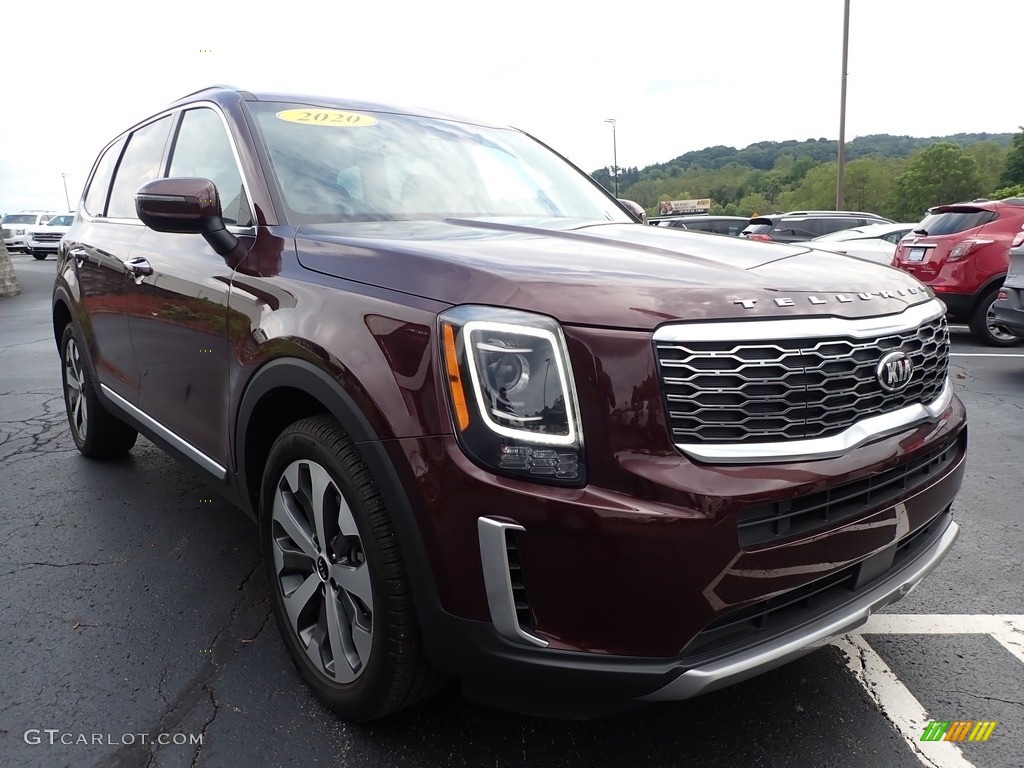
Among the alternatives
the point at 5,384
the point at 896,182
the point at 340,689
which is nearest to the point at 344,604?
the point at 340,689

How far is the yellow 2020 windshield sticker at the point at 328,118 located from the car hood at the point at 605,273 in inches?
24.2

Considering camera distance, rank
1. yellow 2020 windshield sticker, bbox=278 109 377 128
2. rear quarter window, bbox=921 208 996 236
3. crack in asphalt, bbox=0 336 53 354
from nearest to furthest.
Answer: yellow 2020 windshield sticker, bbox=278 109 377 128, rear quarter window, bbox=921 208 996 236, crack in asphalt, bbox=0 336 53 354

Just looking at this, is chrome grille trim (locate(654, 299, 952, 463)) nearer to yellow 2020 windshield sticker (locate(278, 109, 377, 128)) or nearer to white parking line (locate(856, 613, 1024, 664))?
white parking line (locate(856, 613, 1024, 664))

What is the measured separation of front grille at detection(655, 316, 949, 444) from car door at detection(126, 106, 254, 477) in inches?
59.5

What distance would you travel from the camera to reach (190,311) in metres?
2.73

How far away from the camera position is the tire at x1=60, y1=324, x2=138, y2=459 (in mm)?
4301

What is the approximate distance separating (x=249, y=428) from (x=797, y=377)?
62.1 inches

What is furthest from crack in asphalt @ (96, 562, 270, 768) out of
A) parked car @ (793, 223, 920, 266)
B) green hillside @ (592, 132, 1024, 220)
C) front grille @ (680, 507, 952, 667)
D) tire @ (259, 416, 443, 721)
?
green hillside @ (592, 132, 1024, 220)

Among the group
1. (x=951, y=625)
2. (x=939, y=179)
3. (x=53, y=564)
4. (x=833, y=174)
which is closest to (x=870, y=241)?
(x=951, y=625)

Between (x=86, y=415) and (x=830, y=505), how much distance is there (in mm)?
4103

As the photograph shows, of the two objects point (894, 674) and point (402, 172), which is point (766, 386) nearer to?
point (894, 674)

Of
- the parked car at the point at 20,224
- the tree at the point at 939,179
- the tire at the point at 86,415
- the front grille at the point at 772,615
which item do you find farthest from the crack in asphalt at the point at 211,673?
the tree at the point at 939,179

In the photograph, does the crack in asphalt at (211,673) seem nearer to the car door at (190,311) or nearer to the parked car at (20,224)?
the car door at (190,311)

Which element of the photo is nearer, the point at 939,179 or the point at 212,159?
the point at 212,159
